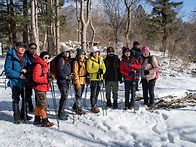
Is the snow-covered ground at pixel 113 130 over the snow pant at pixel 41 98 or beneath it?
beneath

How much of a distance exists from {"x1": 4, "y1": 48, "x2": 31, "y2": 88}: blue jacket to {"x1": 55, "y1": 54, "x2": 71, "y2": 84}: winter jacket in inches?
37.8

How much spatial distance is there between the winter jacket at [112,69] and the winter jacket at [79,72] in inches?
29.3

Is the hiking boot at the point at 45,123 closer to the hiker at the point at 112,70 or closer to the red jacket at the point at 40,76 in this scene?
the red jacket at the point at 40,76

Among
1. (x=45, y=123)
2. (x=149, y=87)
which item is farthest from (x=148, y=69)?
(x=45, y=123)

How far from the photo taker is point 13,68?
3764mm

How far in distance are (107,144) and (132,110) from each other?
1739 mm

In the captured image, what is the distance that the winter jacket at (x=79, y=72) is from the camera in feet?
14.1

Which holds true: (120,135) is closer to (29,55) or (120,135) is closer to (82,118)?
(82,118)

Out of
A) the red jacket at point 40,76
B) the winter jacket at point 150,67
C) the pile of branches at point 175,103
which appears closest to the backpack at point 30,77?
the red jacket at point 40,76

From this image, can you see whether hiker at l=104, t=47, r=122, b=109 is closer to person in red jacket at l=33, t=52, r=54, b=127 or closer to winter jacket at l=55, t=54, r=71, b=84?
winter jacket at l=55, t=54, r=71, b=84

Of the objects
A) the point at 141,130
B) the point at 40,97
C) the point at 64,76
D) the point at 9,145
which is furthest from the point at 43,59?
the point at 141,130

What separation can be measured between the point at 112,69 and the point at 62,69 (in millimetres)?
1556

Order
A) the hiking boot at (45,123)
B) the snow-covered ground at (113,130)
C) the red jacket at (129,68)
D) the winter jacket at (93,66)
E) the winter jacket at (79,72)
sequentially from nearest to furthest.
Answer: the snow-covered ground at (113,130), the hiking boot at (45,123), the winter jacket at (79,72), the winter jacket at (93,66), the red jacket at (129,68)

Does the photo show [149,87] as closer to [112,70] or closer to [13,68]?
[112,70]
